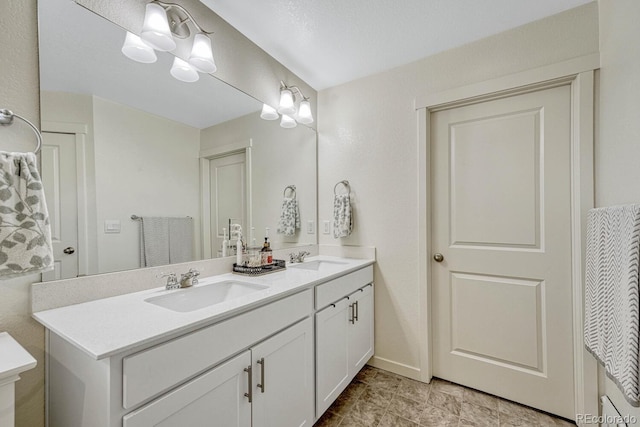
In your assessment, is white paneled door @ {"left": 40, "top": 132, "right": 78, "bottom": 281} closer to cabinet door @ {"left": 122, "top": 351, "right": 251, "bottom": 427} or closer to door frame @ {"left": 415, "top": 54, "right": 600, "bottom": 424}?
cabinet door @ {"left": 122, "top": 351, "right": 251, "bottom": 427}

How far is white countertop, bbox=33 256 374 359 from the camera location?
0.75 m

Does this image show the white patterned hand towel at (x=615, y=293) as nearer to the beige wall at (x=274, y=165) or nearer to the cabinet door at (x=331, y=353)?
the cabinet door at (x=331, y=353)

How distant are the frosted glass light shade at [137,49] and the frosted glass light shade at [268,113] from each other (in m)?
0.76

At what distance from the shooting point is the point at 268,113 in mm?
2016

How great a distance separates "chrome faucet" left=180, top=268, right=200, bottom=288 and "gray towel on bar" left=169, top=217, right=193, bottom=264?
0.12 meters

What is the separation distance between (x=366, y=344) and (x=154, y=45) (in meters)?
2.22

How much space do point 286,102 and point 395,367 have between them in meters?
2.15

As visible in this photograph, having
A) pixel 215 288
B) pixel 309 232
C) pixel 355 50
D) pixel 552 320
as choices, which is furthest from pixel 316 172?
pixel 552 320

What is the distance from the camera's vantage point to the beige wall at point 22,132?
3.10 feet

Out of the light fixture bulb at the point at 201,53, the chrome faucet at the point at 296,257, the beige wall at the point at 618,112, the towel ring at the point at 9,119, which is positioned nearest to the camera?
the towel ring at the point at 9,119

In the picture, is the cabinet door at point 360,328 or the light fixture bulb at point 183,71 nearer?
the light fixture bulb at point 183,71

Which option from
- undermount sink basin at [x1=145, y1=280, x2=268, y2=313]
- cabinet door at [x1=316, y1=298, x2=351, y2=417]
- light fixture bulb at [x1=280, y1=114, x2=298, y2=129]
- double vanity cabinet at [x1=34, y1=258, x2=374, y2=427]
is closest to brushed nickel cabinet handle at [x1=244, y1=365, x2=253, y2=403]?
double vanity cabinet at [x1=34, y1=258, x2=374, y2=427]

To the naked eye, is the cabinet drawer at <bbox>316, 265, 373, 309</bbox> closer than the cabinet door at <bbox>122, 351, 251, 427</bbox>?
No

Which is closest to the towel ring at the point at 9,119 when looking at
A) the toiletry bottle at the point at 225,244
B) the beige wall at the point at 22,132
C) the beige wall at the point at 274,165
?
the beige wall at the point at 22,132
